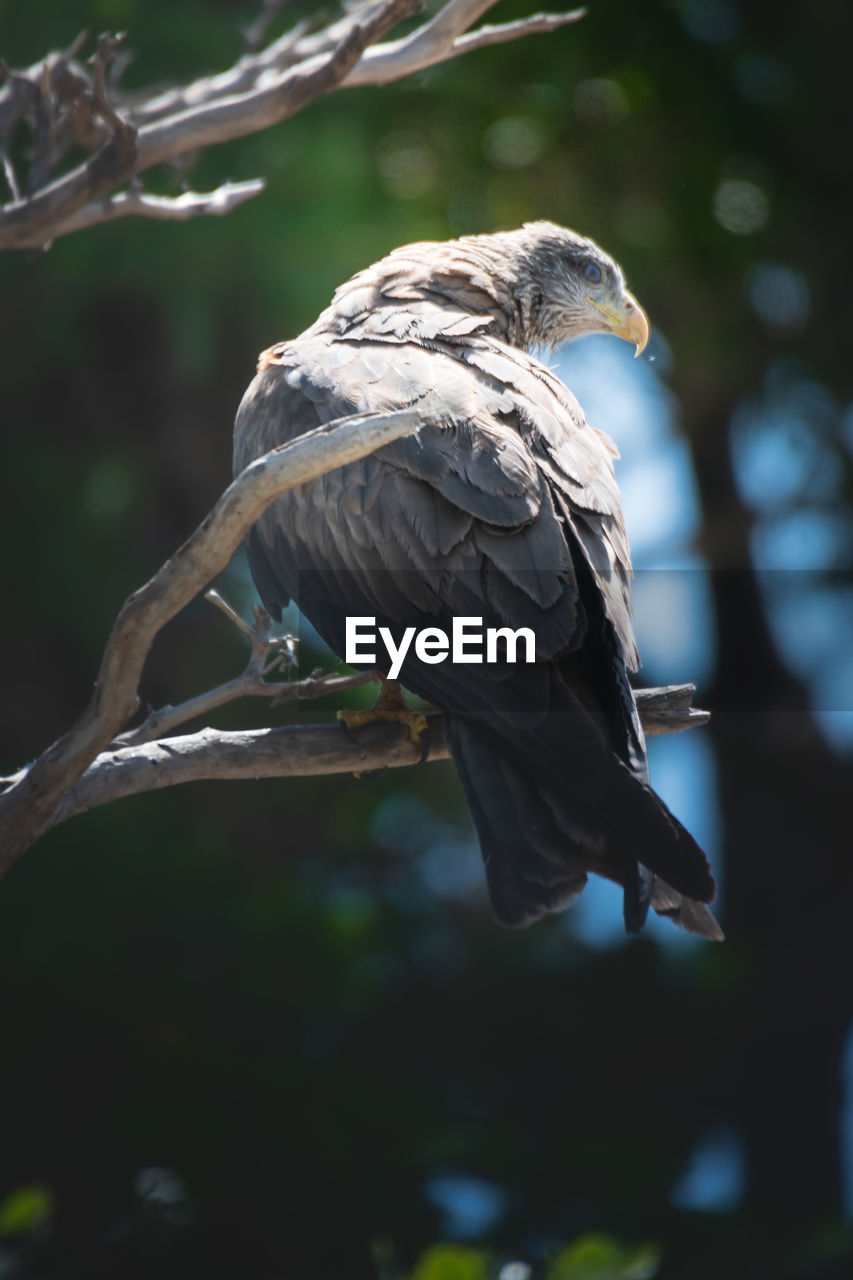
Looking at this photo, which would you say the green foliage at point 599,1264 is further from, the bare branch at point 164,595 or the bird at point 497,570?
the bare branch at point 164,595

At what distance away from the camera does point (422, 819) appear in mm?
5578

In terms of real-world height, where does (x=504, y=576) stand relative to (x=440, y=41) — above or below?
below

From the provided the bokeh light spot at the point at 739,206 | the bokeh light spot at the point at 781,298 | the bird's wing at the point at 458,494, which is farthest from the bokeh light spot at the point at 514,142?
the bird's wing at the point at 458,494

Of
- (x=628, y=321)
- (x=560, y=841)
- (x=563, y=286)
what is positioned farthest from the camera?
(x=628, y=321)

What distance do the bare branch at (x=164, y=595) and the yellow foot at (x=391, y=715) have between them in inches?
27.3

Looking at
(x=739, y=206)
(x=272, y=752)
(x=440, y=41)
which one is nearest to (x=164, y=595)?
(x=272, y=752)

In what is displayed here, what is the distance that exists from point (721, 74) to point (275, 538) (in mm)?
3463

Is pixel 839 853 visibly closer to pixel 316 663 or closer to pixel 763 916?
pixel 763 916

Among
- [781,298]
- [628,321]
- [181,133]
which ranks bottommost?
[781,298]

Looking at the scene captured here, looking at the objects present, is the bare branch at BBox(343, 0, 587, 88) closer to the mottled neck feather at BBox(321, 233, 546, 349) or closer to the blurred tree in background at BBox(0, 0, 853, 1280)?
the mottled neck feather at BBox(321, 233, 546, 349)

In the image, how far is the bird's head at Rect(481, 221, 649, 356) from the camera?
3.46 metres

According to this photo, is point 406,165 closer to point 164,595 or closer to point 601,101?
point 601,101

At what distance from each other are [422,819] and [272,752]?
10.8ft

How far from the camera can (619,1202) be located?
488 centimetres
